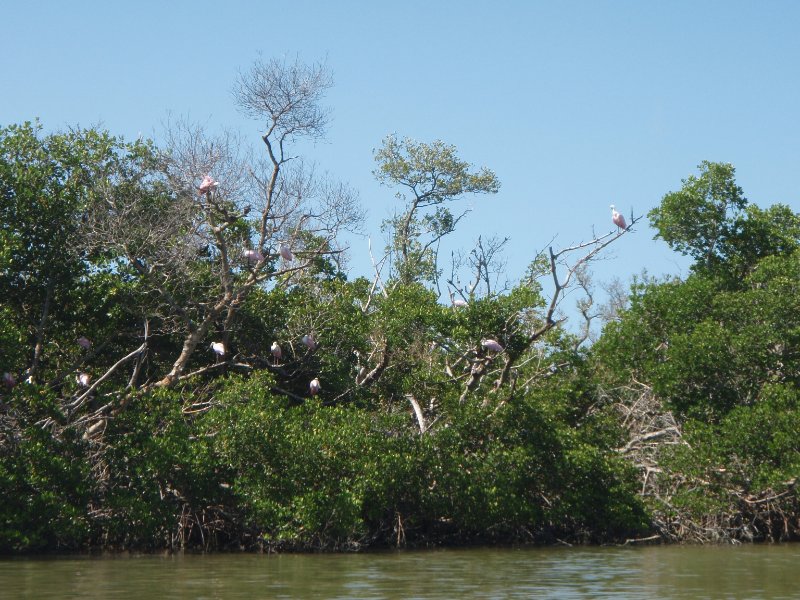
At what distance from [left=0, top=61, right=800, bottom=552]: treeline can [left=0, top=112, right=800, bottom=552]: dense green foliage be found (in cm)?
4

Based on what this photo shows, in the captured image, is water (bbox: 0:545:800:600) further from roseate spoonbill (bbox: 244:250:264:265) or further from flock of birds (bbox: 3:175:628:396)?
roseate spoonbill (bbox: 244:250:264:265)

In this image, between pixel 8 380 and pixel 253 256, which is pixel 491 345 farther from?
pixel 8 380

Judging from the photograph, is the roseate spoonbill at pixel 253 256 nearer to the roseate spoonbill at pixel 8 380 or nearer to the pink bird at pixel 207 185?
the pink bird at pixel 207 185

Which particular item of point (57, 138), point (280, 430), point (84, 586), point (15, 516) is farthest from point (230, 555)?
point (57, 138)

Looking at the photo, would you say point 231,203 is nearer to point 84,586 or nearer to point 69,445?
point 69,445

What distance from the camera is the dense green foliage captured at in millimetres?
14656

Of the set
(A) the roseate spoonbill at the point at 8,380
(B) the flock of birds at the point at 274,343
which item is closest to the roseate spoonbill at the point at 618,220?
(B) the flock of birds at the point at 274,343

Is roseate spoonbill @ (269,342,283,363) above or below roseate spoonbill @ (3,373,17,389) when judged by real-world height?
above

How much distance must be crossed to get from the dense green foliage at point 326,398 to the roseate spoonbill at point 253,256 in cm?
35

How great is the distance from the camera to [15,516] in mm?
13578

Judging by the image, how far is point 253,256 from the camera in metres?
16.2

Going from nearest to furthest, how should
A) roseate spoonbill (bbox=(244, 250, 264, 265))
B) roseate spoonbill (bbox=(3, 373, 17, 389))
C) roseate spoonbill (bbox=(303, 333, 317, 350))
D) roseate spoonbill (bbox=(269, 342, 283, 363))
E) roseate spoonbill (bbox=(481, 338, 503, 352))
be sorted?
roseate spoonbill (bbox=(3, 373, 17, 389))
roseate spoonbill (bbox=(244, 250, 264, 265))
roseate spoonbill (bbox=(481, 338, 503, 352))
roseate spoonbill (bbox=(269, 342, 283, 363))
roseate spoonbill (bbox=(303, 333, 317, 350))

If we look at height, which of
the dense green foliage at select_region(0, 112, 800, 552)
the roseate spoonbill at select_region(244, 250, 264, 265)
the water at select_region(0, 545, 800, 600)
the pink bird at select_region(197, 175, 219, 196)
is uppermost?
the pink bird at select_region(197, 175, 219, 196)

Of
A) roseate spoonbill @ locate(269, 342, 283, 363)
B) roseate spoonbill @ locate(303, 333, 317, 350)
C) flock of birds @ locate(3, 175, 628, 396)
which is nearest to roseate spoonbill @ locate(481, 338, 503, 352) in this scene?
flock of birds @ locate(3, 175, 628, 396)
